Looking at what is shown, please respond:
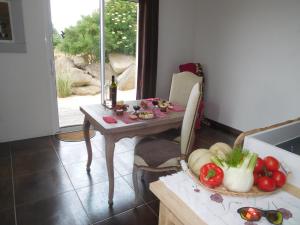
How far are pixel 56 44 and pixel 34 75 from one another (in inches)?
21.6

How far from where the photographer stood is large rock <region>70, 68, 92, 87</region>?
3.68 m

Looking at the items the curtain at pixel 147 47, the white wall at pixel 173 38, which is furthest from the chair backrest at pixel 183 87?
the white wall at pixel 173 38

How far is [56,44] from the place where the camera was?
10.8 feet

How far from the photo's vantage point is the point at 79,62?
3.67m

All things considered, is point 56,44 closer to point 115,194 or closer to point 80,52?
point 80,52

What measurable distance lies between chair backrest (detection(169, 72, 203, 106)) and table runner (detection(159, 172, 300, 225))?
5.57ft

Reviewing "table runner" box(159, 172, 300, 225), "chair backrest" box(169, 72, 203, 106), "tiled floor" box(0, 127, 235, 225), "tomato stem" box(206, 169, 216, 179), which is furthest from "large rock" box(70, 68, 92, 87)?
"tomato stem" box(206, 169, 216, 179)

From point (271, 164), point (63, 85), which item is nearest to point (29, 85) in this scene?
point (63, 85)

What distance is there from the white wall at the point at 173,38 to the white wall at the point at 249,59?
154mm

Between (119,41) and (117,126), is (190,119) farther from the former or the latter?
(119,41)

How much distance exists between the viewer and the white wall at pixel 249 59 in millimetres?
2912

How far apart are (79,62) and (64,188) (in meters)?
2.12

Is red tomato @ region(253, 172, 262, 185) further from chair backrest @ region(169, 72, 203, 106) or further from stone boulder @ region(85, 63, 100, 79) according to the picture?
stone boulder @ region(85, 63, 100, 79)

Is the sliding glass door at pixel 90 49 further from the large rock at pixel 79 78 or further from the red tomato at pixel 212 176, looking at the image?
the red tomato at pixel 212 176
